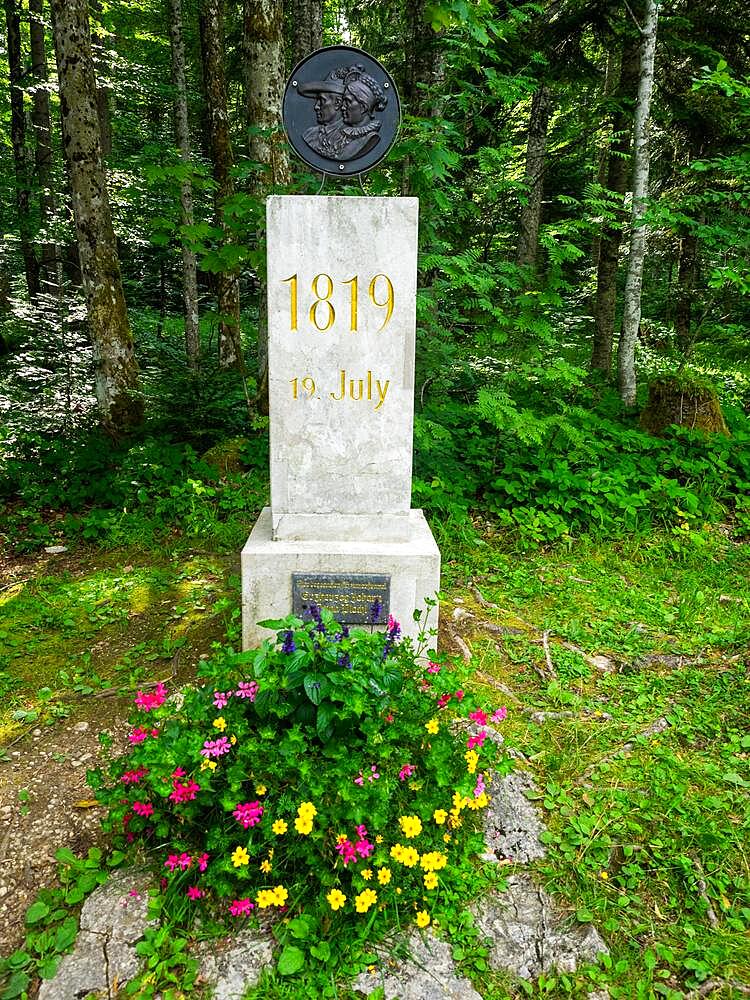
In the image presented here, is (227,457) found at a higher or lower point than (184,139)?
lower

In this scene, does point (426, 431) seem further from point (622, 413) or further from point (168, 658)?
point (622, 413)

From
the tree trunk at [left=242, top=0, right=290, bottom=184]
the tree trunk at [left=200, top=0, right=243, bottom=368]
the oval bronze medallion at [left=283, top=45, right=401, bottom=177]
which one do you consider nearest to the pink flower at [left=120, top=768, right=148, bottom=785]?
the oval bronze medallion at [left=283, top=45, right=401, bottom=177]

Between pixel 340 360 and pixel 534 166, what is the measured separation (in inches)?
327

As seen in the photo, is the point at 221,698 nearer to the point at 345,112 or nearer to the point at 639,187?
the point at 345,112

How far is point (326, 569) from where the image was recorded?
3.30 m

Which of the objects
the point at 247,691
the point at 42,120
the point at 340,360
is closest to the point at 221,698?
the point at 247,691

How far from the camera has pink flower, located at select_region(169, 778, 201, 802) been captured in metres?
2.18

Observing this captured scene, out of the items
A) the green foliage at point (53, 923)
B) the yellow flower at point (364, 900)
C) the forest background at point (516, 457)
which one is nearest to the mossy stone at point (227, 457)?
the forest background at point (516, 457)

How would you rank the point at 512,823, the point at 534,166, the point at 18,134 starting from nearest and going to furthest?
the point at 512,823, the point at 534,166, the point at 18,134

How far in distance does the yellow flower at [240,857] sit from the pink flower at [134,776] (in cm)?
50

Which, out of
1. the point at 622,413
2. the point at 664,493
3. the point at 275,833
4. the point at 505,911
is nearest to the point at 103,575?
the point at 275,833

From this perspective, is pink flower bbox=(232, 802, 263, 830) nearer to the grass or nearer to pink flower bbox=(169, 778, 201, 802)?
pink flower bbox=(169, 778, 201, 802)

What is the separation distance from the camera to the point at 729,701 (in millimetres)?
3414

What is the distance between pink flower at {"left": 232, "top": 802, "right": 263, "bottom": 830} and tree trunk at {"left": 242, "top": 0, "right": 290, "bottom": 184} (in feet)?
A: 17.3
